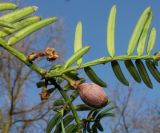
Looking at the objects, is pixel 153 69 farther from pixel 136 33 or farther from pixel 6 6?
pixel 6 6

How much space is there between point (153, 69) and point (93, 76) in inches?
2.4

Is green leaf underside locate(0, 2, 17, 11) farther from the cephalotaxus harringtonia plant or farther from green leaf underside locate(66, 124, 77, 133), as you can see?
green leaf underside locate(66, 124, 77, 133)

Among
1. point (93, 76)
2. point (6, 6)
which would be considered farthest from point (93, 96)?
point (6, 6)

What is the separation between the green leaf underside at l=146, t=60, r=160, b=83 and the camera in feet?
1.26

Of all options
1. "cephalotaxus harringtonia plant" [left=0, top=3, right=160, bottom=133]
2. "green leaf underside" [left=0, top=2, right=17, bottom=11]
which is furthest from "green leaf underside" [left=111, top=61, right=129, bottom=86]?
"green leaf underside" [left=0, top=2, right=17, bottom=11]

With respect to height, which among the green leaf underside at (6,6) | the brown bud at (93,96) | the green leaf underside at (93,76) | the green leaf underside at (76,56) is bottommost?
the brown bud at (93,96)

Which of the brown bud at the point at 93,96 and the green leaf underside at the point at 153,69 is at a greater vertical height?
the green leaf underside at the point at 153,69

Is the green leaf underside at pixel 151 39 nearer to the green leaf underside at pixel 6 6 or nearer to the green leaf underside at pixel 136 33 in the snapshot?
the green leaf underside at pixel 136 33

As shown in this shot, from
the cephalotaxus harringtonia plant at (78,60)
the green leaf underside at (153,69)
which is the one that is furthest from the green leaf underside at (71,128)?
the green leaf underside at (153,69)

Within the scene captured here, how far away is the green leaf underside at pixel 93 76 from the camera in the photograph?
0.38 m

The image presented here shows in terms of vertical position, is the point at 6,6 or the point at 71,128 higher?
the point at 6,6

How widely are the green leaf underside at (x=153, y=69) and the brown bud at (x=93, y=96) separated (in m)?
0.05

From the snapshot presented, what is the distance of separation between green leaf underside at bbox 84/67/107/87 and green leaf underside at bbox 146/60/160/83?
1.9 inches

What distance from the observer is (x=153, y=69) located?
1.26ft
